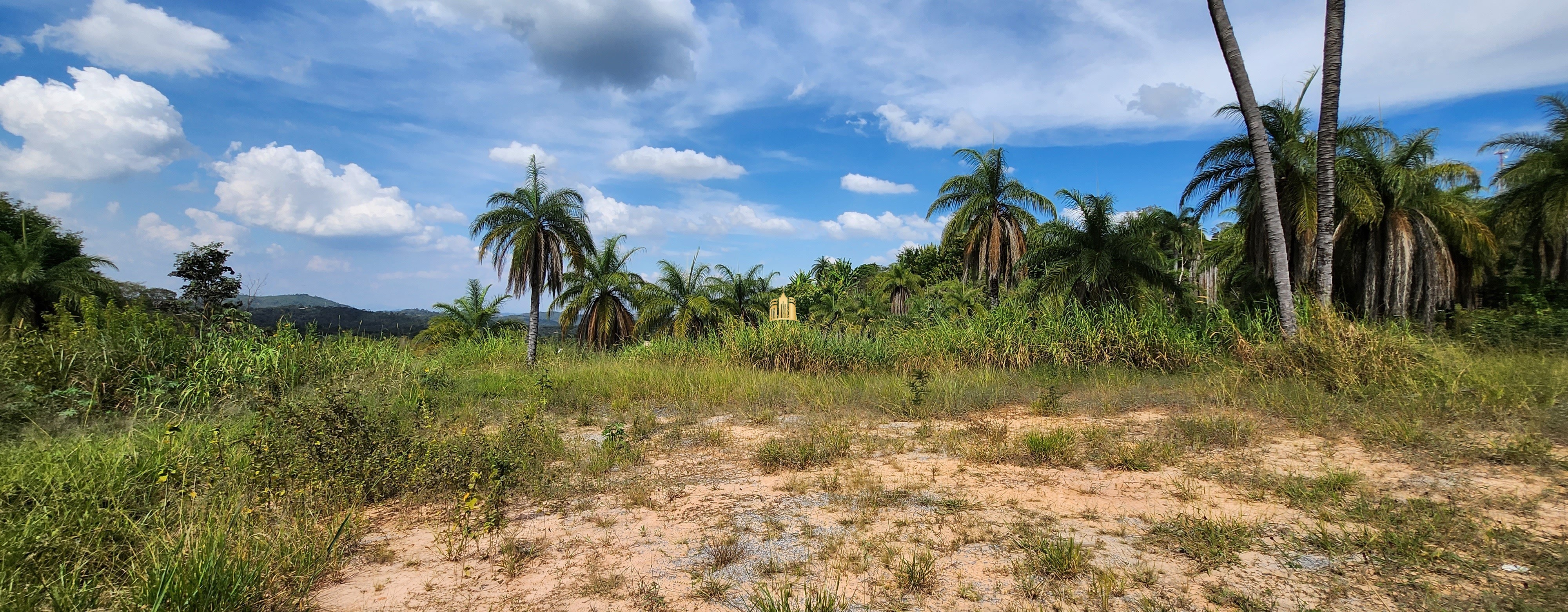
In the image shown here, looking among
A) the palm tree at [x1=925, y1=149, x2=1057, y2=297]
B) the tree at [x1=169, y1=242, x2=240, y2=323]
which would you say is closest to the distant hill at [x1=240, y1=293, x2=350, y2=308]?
the tree at [x1=169, y1=242, x2=240, y2=323]

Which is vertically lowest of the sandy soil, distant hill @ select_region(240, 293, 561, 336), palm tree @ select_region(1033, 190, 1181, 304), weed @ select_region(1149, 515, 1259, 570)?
the sandy soil

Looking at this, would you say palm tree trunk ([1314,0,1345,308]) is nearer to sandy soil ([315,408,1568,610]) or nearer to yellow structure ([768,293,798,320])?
sandy soil ([315,408,1568,610])

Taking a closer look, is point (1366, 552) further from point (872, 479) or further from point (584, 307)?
point (584, 307)

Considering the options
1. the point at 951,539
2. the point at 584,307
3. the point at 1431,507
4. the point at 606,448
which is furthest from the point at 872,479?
the point at 584,307

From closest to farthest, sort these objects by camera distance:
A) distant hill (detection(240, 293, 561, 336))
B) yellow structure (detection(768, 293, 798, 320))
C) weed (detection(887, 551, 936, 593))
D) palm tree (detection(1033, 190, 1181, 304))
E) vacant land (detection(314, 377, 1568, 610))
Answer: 1. vacant land (detection(314, 377, 1568, 610))
2. weed (detection(887, 551, 936, 593))
3. distant hill (detection(240, 293, 561, 336))
4. palm tree (detection(1033, 190, 1181, 304))
5. yellow structure (detection(768, 293, 798, 320))

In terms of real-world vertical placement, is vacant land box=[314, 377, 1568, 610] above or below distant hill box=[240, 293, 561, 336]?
below

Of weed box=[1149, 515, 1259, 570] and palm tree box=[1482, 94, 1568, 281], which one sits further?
palm tree box=[1482, 94, 1568, 281]

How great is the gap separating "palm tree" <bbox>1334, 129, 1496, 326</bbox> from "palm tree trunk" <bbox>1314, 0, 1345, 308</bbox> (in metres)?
5.22

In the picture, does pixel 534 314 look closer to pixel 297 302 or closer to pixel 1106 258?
pixel 1106 258

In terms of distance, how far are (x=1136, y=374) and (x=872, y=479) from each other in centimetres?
800

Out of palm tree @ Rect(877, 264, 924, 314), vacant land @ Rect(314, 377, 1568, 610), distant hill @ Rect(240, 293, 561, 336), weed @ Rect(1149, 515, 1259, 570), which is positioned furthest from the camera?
palm tree @ Rect(877, 264, 924, 314)

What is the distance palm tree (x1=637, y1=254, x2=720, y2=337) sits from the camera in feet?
80.4

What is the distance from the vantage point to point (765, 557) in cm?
376

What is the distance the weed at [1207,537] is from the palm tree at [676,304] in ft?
67.5
